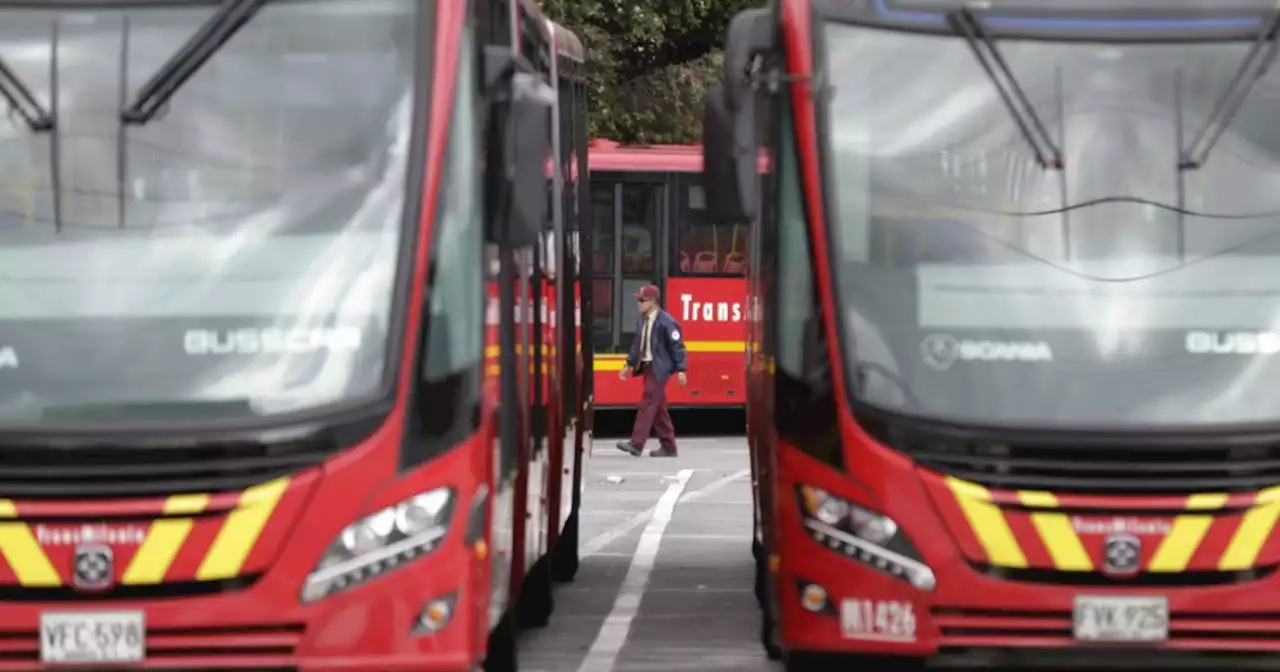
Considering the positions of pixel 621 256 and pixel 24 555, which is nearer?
pixel 24 555

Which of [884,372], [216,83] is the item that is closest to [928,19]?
[884,372]

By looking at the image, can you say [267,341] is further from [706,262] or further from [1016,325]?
[706,262]

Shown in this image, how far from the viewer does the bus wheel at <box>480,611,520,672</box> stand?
10422mm

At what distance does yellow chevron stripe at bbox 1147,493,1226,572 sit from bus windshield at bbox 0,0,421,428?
2781 millimetres

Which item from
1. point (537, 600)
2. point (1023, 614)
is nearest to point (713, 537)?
point (537, 600)

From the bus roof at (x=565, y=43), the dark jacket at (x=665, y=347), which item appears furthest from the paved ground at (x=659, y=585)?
the bus roof at (x=565, y=43)

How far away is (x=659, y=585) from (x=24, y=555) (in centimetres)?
695

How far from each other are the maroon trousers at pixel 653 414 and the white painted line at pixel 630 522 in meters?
2.40

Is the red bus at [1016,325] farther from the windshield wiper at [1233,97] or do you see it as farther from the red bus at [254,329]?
the red bus at [254,329]

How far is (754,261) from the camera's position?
13.2m

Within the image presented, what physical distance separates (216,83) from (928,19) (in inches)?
107

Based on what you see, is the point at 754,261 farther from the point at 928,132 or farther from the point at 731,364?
the point at 731,364

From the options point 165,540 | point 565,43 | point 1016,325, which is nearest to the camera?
point 165,540

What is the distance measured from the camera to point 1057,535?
350 inches
